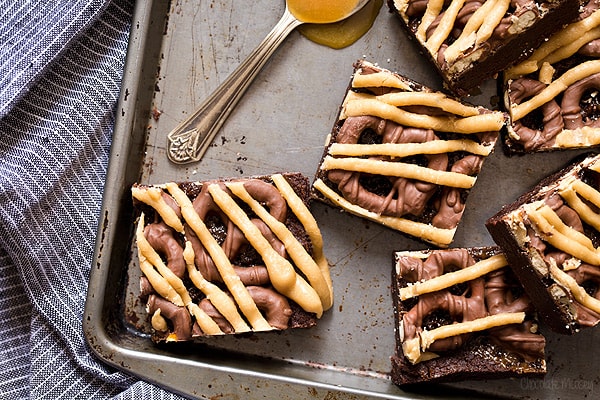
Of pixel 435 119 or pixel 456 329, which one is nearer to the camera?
pixel 456 329

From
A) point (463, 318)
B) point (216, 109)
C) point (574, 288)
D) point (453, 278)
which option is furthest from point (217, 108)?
point (574, 288)

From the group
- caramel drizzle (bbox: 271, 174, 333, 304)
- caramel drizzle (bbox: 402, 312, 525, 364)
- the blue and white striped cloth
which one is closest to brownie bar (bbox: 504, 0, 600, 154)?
caramel drizzle (bbox: 402, 312, 525, 364)

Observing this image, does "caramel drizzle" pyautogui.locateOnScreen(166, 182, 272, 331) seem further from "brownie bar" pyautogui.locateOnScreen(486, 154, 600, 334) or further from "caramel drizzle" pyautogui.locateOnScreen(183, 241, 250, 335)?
"brownie bar" pyautogui.locateOnScreen(486, 154, 600, 334)

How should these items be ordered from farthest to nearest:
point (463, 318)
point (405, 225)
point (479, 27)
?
point (405, 225) < point (463, 318) < point (479, 27)

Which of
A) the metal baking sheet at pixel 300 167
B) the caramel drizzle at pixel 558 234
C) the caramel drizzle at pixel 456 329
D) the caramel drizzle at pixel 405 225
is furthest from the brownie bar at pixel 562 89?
the caramel drizzle at pixel 456 329

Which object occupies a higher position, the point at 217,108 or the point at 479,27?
the point at 479,27

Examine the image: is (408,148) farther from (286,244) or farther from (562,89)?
(562,89)
